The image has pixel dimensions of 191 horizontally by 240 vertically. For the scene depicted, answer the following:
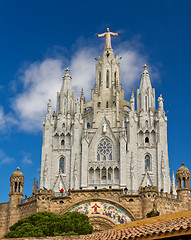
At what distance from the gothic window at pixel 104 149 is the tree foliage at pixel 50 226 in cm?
3309

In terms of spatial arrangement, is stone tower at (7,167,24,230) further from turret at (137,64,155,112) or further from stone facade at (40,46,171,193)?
turret at (137,64,155,112)

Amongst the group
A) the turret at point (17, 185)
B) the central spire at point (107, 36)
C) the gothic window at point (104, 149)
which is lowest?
the turret at point (17, 185)

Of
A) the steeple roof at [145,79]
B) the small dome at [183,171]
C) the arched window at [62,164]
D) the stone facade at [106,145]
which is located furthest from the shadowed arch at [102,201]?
the steeple roof at [145,79]

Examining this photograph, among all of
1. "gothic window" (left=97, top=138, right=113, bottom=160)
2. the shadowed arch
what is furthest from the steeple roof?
the shadowed arch

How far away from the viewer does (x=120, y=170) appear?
64062 millimetres

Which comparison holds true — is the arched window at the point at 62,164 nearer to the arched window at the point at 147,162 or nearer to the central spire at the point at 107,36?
the arched window at the point at 147,162

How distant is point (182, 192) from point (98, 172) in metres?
25.5

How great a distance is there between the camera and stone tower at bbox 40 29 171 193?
64.0 meters

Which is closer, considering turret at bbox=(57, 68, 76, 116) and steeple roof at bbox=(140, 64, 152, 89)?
turret at bbox=(57, 68, 76, 116)

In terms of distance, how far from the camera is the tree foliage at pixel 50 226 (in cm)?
2989

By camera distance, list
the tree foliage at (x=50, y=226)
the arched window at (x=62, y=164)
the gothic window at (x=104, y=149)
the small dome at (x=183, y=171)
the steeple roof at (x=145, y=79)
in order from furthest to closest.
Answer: the steeple roof at (x=145, y=79) < the gothic window at (x=104, y=149) < the arched window at (x=62, y=164) < the small dome at (x=183, y=171) < the tree foliage at (x=50, y=226)

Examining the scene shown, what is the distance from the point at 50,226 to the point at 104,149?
1451 inches

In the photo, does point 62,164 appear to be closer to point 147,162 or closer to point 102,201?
point 147,162

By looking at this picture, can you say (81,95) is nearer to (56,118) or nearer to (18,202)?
(56,118)
